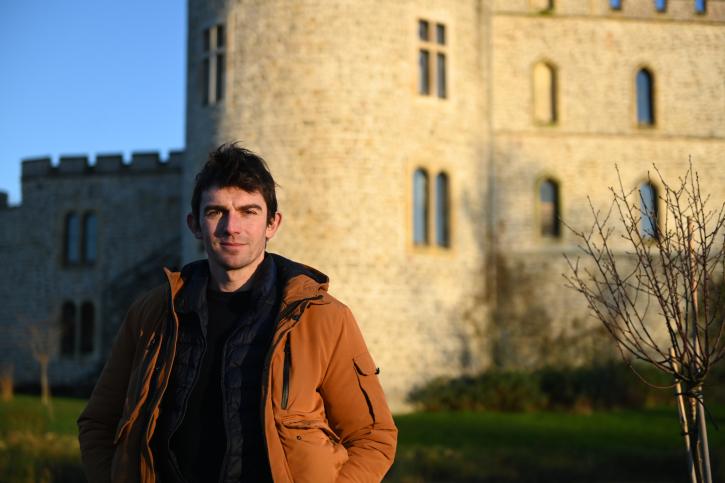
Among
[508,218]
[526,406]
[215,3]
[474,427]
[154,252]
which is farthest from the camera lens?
[154,252]

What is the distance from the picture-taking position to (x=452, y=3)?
1891cm

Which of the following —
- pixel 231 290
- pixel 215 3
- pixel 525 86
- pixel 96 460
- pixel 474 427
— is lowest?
pixel 474 427

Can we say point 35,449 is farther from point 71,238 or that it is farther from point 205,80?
point 71,238

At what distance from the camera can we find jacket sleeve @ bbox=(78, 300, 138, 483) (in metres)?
3.53

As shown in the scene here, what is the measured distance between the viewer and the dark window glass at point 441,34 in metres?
18.7

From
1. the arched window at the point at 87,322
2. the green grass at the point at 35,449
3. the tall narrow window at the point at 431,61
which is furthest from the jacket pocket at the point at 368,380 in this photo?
the arched window at the point at 87,322

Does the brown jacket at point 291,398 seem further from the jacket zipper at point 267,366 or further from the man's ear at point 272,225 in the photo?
the man's ear at point 272,225

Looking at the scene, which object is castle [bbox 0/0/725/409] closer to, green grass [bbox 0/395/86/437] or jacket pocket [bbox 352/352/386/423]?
green grass [bbox 0/395/86/437]

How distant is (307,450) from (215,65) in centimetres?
1618

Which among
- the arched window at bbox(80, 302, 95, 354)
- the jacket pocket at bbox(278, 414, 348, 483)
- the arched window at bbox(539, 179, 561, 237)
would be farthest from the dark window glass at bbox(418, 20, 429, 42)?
the jacket pocket at bbox(278, 414, 348, 483)

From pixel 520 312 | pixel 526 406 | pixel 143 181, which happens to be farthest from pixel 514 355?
pixel 143 181

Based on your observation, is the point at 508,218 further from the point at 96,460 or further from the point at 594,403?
the point at 96,460

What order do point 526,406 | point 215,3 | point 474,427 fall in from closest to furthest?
1. point 474,427
2. point 526,406
3. point 215,3

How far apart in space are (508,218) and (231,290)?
17.4 metres
